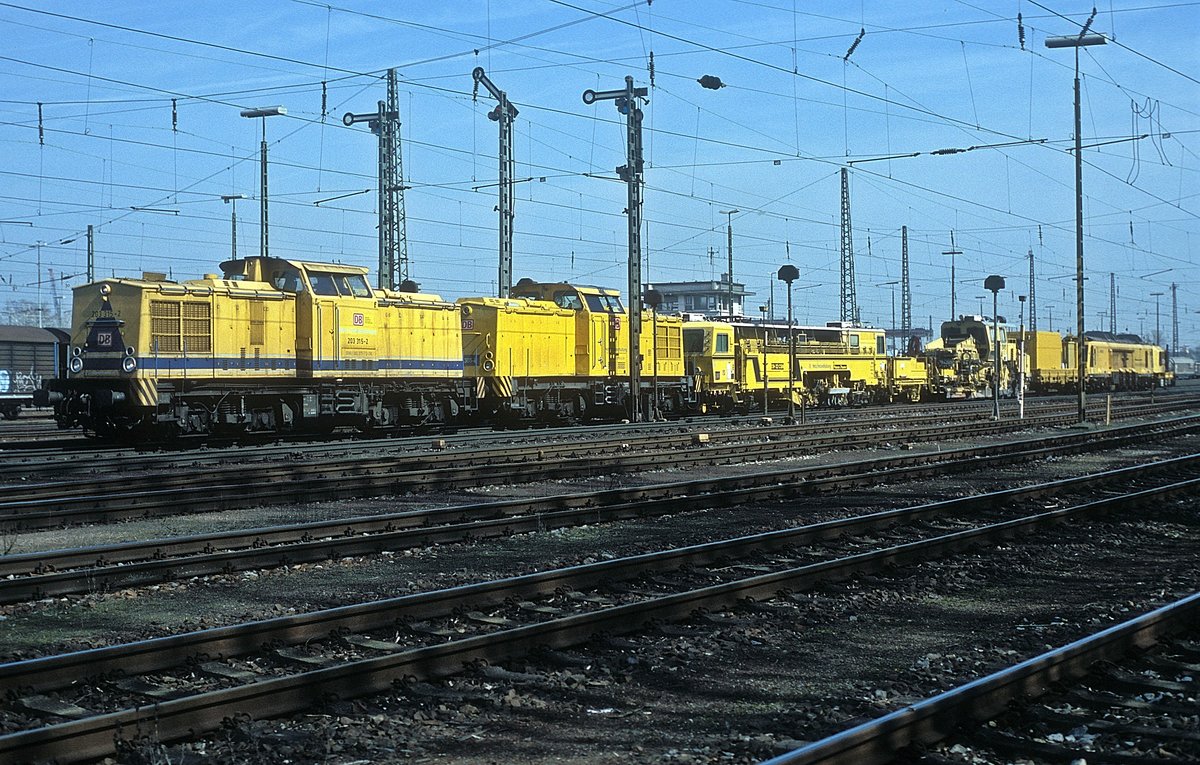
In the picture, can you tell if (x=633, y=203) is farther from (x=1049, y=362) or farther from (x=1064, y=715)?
(x=1049, y=362)

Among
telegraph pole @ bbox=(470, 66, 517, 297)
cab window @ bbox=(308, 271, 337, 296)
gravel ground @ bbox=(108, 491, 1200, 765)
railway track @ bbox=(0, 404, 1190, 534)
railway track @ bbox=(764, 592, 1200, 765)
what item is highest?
telegraph pole @ bbox=(470, 66, 517, 297)

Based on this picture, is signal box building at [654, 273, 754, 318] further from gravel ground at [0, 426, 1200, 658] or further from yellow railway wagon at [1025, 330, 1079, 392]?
gravel ground at [0, 426, 1200, 658]

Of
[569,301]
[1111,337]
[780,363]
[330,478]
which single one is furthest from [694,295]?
[330,478]

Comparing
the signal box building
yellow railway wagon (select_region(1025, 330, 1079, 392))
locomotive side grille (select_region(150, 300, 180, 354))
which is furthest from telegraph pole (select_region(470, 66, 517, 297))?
the signal box building

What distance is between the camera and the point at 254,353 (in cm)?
2378

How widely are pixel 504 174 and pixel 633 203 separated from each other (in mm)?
3707

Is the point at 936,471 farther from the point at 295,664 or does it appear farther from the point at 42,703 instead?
the point at 42,703

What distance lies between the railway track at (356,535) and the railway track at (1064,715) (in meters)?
6.56

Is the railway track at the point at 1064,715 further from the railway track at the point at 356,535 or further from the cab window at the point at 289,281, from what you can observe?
the cab window at the point at 289,281

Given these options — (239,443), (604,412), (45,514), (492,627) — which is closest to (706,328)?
(604,412)

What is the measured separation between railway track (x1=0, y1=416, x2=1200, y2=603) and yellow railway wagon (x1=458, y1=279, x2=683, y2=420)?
13688 millimetres

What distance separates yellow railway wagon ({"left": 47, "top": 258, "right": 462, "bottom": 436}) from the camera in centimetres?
2211

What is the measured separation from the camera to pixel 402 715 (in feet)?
19.6

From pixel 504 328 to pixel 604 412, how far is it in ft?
18.3
